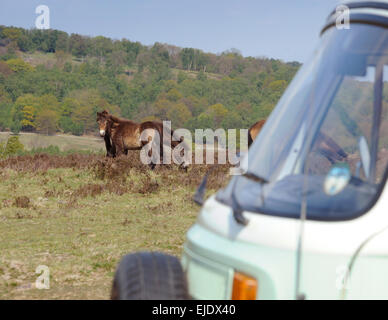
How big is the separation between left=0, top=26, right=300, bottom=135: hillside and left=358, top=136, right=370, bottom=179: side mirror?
48.0m

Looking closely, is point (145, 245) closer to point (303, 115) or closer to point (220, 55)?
point (303, 115)

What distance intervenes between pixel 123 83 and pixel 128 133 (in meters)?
88.2

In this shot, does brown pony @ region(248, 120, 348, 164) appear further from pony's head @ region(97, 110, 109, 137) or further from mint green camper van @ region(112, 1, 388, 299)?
pony's head @ region(97, 110, 109, 137)

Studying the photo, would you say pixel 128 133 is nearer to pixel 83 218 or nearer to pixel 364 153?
pixel 83 218

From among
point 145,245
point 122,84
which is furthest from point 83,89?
point 145,245

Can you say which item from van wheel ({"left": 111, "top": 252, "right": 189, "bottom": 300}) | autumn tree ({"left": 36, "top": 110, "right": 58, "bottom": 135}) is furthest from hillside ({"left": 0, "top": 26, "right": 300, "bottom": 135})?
van wheel ({"left": 111, "top": 252, "right": 189, "bottom": 300})

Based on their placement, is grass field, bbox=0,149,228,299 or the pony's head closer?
grass field, bbox=0,149,228,299

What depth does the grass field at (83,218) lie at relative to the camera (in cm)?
491

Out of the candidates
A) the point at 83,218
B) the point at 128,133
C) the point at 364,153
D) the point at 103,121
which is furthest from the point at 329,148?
the point at 103,121

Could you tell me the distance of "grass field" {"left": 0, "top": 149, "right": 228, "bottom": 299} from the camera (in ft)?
16.1

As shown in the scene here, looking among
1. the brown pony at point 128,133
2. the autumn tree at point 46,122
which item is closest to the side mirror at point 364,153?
the brown pony at point 128,133

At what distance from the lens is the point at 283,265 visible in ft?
5.10
